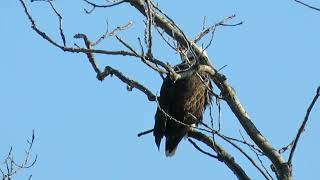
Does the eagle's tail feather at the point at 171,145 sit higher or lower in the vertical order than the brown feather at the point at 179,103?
lower

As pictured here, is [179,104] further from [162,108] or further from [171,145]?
[171,145]

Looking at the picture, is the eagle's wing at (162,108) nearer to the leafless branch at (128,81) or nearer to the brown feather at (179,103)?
the brown feather at (179,103)

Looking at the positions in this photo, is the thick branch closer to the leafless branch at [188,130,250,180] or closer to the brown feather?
the leafless branch at [188,130,250,180]

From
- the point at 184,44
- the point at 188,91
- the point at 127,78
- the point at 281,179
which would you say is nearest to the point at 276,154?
the point at 281,179

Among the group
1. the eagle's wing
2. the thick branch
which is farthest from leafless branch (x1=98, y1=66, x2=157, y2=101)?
the eagle's wing

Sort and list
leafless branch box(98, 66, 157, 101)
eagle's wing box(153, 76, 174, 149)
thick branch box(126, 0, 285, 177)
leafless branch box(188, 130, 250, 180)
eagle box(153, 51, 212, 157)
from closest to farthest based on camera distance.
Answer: thick branch box(126, 0, 285, 177) → leafless branch box(188, 130, 250, 180) → leafless branch box(98, 66, 157, 101) → eagle's wing box(153, 76, 174, 149) → eagle box(153, 51, 212, 157)

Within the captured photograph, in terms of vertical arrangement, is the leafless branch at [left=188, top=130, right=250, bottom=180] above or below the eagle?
below

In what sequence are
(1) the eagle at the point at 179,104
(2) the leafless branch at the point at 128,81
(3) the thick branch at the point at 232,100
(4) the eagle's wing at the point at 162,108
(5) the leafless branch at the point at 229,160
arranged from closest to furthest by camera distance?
(3) the thick branch at the point at 232,100
(5) the leafless branch at the point at 229,160
(2) the leafless branch at the point at 128,81
(4) the eagle's wing at the point at 162,108
(1) the eagle at the point at 179,104

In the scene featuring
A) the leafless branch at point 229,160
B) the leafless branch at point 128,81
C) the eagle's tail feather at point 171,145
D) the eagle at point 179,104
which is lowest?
the leafless branch at point 229,160

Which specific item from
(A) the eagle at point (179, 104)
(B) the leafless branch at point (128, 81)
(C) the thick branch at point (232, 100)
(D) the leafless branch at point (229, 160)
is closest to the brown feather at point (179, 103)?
(A) the eagle at point (179, 104)

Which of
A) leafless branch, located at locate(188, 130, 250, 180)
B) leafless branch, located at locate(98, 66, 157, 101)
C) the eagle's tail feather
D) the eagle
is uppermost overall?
the eagle

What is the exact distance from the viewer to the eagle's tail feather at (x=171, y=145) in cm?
674

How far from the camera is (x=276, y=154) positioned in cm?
403

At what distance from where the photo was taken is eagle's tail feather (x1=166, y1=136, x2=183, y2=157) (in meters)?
6.74
